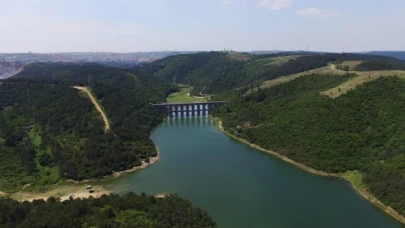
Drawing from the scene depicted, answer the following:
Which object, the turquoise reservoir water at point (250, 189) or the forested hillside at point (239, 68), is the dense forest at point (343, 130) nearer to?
the turquoise reservoir water at point (250, 189)

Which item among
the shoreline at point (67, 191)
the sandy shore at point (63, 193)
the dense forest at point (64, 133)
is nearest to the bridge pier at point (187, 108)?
the dense forest at point (64, 133)

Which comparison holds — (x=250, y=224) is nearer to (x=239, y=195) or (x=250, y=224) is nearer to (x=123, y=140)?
(x=239, y=195)

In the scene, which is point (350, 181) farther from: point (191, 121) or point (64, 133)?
point (191, 121)

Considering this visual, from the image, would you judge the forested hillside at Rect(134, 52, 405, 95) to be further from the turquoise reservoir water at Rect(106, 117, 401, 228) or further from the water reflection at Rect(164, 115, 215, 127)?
the turquoise reservoir water at Rect(106, 117, 401, 228)

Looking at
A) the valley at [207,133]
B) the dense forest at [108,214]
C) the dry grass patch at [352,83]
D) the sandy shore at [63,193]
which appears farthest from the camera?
the dry grass patch at [352,83]

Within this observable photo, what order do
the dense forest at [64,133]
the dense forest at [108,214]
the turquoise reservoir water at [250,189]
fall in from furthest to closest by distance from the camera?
the dense forest at [64,133]
the turquoise reservoir water at [250,189]
the dense forest at [108,214]

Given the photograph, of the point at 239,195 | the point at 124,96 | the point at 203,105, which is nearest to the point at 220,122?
the point at 203,105

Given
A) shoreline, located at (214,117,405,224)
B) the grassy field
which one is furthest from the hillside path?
the grassy field

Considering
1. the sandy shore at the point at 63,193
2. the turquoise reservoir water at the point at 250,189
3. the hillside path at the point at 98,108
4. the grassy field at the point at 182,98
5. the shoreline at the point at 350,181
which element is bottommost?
the sandy shore at the point at 63,193
